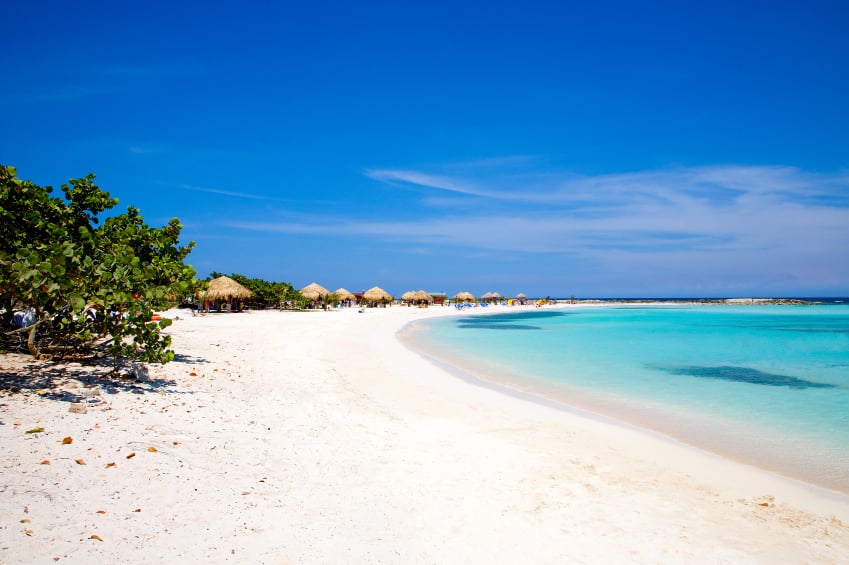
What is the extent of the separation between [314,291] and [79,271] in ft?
109

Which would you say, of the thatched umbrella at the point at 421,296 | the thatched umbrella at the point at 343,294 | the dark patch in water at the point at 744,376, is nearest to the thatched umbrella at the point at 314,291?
the thatched umbrella at the point at 343,294

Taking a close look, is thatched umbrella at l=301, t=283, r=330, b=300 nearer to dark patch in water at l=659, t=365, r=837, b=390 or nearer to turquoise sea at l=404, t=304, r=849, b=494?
turquoise sea at l=404, t=304, r=849, b=494

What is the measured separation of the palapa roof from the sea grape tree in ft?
61.2

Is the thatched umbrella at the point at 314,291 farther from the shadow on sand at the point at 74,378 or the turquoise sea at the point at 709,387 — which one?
the shadow on sand at the point at 74,378

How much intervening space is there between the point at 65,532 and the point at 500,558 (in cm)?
243

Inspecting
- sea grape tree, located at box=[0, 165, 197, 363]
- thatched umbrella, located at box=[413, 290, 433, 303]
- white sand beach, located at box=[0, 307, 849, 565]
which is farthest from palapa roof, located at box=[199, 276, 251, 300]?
thatched umbrella, located at box=[413, 290, 433, 303]

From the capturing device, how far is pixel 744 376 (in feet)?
35.6

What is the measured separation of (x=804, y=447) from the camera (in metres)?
5.62

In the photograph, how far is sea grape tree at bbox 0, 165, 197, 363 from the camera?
4137mm

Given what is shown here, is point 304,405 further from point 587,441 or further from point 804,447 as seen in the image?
point 804,447

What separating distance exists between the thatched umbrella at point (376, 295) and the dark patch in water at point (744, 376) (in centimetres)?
3608

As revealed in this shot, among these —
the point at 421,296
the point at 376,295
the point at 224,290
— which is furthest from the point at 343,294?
the point at 224,290

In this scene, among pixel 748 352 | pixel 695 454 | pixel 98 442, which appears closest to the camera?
pixel 98 442

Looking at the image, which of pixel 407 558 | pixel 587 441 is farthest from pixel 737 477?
pixel 407 558
